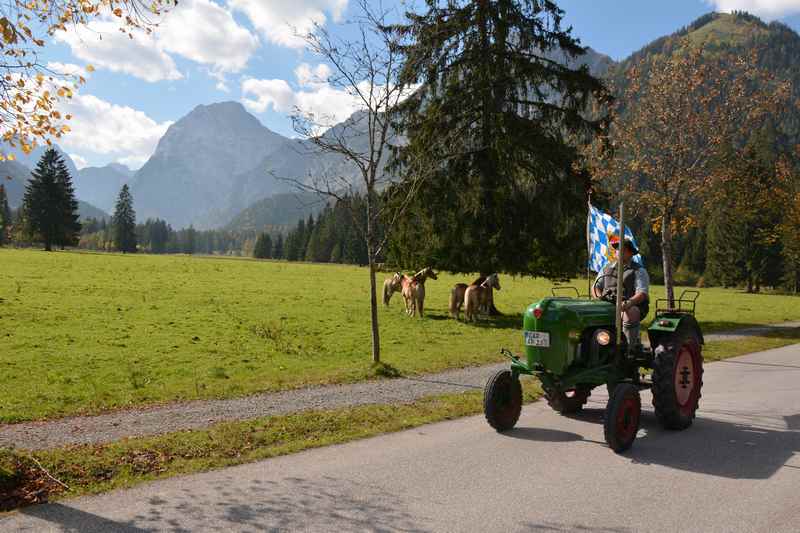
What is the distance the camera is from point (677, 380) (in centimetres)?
886

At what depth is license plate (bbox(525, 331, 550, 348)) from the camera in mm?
8055

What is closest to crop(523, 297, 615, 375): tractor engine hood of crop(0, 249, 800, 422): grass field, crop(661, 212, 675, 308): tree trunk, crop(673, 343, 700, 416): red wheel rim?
crop(673, 343, 700, 416): red wheel rim

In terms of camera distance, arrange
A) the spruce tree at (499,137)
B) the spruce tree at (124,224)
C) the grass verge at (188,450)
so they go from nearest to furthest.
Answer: the grass verge at (188,450) < the spruce tree at (499,137) < the spruce tree at (124,224)

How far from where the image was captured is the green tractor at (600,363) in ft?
26.4

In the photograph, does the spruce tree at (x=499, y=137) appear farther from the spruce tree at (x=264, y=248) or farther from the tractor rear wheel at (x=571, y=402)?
the spruce tree at (x=264, y=248)

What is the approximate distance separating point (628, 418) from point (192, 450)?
543 centimetres

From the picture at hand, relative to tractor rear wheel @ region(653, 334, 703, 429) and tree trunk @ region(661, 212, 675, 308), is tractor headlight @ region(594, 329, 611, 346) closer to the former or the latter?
tractor rear wheel @ region(653, 334, 703, 429)

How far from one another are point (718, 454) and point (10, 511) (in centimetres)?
774

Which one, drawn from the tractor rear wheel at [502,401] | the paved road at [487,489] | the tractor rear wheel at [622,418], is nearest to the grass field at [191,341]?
the paved road at [487,489]

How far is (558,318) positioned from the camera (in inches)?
317

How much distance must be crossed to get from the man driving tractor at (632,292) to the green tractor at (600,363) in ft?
0.60

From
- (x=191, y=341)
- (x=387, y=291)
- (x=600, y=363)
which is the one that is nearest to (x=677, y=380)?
(x=600, y=363)

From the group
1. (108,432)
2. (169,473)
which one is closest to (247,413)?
(108,432)

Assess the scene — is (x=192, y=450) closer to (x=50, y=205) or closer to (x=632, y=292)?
(x=632, y=292)
